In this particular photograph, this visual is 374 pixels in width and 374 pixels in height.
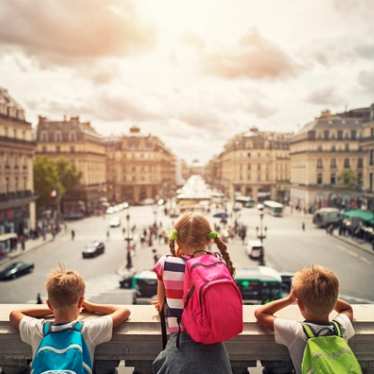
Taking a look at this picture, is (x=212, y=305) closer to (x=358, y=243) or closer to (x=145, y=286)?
(x=145, y=286)

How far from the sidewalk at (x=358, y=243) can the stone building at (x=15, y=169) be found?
96.2ft

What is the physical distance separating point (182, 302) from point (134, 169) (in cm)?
8340

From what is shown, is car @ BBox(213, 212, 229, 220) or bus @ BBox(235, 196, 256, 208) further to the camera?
bus @ BBox(235, 196, 256, 208)

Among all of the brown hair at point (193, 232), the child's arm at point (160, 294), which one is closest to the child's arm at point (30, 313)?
the child's arm at point (160, 294)

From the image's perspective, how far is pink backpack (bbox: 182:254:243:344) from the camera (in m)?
2.67

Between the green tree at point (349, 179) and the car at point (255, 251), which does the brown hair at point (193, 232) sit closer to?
the car at point (255, 251)

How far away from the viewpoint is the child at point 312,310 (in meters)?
2.95

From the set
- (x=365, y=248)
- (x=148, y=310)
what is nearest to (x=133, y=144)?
(x=365, y=248)

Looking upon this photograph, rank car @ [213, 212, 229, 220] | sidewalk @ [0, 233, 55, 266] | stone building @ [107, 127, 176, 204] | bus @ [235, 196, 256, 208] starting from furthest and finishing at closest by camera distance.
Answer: stone building @ [107, 127, 176, 204] → bus @ [235, 196, 256, 208] → car @ [213, 212, 229, 220] → sidewalk @ [0, 233, 55, 266]

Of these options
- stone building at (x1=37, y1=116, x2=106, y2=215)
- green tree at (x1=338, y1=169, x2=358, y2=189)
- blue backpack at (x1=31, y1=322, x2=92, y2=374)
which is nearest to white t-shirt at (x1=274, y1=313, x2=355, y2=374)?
blue backpack at (x1=31, y1=322, x2=92, y2=374)

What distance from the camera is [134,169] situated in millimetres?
85625

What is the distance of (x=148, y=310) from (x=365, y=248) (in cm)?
3065

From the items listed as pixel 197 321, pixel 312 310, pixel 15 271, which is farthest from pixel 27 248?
pixel 312 310

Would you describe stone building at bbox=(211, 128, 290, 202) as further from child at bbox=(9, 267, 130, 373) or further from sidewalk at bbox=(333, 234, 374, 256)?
child at bbox=(9, 267, 130, 373)
